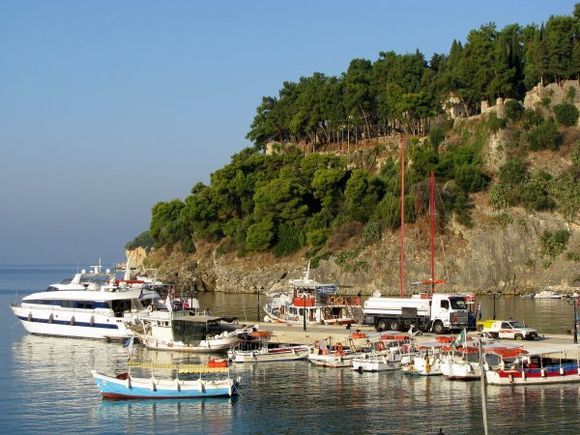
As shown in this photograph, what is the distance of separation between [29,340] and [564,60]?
81.8m

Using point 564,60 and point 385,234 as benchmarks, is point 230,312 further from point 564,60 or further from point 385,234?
point 564,60

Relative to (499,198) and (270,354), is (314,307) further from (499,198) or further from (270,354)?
(499,198)

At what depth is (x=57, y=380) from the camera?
190 feet

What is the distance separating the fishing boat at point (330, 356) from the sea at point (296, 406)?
73 cm

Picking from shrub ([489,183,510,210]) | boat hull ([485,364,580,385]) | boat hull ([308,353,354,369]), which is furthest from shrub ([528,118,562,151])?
boat hull ([485,364,580,385])

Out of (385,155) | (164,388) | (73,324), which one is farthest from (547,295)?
(164,388)

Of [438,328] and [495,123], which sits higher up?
[495,123]

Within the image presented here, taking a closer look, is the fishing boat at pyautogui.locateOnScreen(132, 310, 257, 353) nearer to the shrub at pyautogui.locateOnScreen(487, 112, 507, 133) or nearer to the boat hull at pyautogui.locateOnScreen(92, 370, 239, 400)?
the boat hull at pyautogui.locateOnScreen(92, 370, 239, 400)

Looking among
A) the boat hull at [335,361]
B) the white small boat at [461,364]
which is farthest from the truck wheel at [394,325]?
the white small boat at [461,364]

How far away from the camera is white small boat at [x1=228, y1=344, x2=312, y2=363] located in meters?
62.3

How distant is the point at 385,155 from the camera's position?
13875 cm

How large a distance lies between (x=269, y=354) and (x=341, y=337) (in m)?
5.57

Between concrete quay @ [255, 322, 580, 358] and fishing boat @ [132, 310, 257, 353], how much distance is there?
8.48 ft

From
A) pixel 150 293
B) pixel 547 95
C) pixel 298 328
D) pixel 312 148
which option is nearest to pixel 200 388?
pixel 298 328
